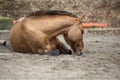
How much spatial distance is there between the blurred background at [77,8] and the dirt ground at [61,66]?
21.7ft

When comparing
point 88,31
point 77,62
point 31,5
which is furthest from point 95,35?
point 77,62

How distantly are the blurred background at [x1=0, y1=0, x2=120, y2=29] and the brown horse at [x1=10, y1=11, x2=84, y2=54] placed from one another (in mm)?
6616

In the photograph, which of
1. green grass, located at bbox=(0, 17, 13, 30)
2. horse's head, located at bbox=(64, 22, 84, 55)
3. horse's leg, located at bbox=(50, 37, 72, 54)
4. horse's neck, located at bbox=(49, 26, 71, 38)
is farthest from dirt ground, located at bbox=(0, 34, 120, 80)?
green grass, located at bbox=(0, 17, 13, 30)

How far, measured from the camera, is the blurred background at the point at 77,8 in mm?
14898

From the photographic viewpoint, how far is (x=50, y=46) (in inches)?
310

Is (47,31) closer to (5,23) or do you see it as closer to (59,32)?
(59,32)

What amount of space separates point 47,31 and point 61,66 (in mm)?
1537

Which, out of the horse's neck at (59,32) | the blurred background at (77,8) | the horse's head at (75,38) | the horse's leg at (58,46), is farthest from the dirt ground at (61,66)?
the blurred background at (77,8)

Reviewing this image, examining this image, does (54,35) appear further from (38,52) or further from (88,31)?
(88,31)

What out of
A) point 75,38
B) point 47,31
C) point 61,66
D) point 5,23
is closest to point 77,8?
point 5,23

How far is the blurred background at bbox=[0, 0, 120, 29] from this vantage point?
14.9 metres

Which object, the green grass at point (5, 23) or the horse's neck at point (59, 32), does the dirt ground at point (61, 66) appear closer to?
the horse's neck at point (59, 32)

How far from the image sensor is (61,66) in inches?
253

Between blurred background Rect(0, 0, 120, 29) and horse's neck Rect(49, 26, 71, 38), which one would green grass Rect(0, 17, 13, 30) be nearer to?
blurred background Rect(0, 0, 120, 29)
